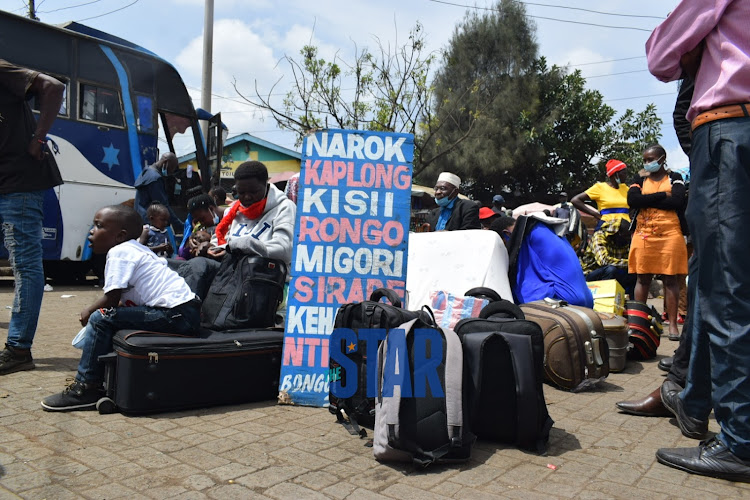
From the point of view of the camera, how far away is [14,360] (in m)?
3.93

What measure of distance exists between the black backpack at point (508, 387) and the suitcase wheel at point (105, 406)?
1.95m

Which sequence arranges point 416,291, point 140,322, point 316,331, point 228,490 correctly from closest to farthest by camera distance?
point 228,490 < point 140,322 < point 316,331 < point 416,291

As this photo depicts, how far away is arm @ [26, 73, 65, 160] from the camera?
3.93m

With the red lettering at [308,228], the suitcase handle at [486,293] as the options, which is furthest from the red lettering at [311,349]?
the suitcase handle at [486,293]

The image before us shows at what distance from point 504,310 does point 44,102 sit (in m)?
3.24

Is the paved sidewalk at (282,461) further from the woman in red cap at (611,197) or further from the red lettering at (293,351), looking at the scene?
the woman in red cap at (611,197)

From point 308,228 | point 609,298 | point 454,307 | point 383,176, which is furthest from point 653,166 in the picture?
point 308,228

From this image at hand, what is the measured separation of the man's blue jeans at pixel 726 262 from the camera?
243 cm

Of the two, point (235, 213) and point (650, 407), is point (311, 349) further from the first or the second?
point (650, 407)

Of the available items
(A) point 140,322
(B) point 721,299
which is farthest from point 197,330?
(B) point 721,299

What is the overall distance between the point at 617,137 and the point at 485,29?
27.8 feet

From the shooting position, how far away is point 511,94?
2658cm

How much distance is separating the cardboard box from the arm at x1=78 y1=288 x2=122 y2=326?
3.79 meters

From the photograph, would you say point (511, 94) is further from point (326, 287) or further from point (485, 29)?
point (326, 287)
